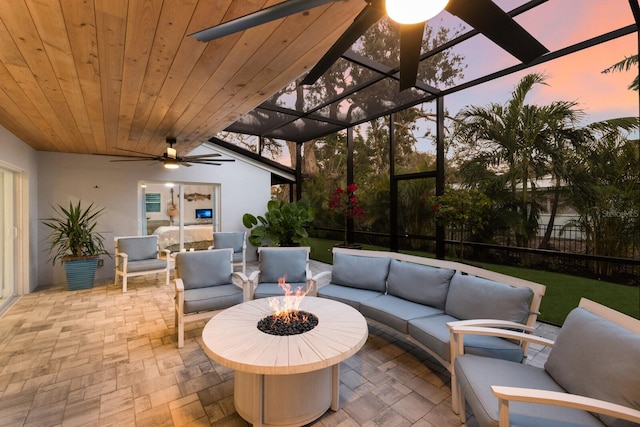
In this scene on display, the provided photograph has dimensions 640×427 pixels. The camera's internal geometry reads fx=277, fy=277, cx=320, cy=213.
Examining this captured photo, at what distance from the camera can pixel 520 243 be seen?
3.73m

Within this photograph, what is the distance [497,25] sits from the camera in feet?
4.15

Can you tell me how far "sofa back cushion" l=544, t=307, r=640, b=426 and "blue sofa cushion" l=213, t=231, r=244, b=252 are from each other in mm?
5332

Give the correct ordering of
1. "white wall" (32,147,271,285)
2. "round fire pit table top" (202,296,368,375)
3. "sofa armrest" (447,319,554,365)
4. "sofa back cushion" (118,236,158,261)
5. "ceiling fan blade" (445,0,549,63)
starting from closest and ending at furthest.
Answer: "ceiling fan blade" (445,0,549,63) < "round fire pit table top" (202,296,368,375) < "sofa armrest" (447,319,554,365) < "sofa back cushion" (118,236,158,261) < "white wall" (32,147,271,285)

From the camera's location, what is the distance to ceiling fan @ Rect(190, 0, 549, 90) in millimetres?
1013

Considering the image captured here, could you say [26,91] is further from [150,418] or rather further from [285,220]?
[285,220]

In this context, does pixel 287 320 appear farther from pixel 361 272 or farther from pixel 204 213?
pixel 204 213

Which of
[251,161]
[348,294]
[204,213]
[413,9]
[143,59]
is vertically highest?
[251,161]

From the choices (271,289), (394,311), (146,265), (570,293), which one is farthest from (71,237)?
(570,293)

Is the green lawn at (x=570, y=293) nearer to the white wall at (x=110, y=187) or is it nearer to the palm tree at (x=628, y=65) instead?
the palm tree at (x=628, y=65)

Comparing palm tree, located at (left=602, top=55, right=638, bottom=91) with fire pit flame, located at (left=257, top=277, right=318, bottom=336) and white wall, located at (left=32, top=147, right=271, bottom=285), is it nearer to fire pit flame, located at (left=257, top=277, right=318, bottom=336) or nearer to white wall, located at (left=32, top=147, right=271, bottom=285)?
fire pit flame, located at (left=257, top=277, right=318, bottom=336)

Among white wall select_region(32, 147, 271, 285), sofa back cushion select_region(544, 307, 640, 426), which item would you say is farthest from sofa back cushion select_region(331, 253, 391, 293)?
white wall select_region(32, 147, 271, 285)

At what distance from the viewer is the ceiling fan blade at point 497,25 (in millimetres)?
1152

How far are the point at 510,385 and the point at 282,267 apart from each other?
8.42 feet

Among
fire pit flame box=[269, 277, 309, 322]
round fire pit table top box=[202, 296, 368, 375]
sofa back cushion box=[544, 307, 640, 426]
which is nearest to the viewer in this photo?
sofa back cushion box=[544, 307, 640, 426]
